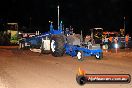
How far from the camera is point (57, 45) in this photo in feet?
78.7

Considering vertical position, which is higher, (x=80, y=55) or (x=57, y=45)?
(x=57, y=45)

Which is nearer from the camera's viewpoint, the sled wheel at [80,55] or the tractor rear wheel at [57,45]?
the sled wheel at [80,55]

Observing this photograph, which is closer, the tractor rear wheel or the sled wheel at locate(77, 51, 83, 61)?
the sled wheel at locate(77, 51, 83, 61)

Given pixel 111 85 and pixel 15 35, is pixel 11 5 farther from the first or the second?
pixel 111 85

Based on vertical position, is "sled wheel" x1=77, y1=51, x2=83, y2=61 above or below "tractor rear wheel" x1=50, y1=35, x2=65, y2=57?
below

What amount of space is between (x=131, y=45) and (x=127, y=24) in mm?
35448

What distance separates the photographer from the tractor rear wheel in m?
24.0

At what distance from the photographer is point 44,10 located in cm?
8550

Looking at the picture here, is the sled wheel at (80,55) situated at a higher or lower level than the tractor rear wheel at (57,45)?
lower

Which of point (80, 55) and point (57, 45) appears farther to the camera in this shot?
Result: point (57, 45)

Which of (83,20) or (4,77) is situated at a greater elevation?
(83,20)

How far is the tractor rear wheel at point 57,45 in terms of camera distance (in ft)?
78.6

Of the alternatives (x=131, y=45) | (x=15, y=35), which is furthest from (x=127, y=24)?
(x=131, y=45)

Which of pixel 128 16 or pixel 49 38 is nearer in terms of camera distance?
pixel 49 38
